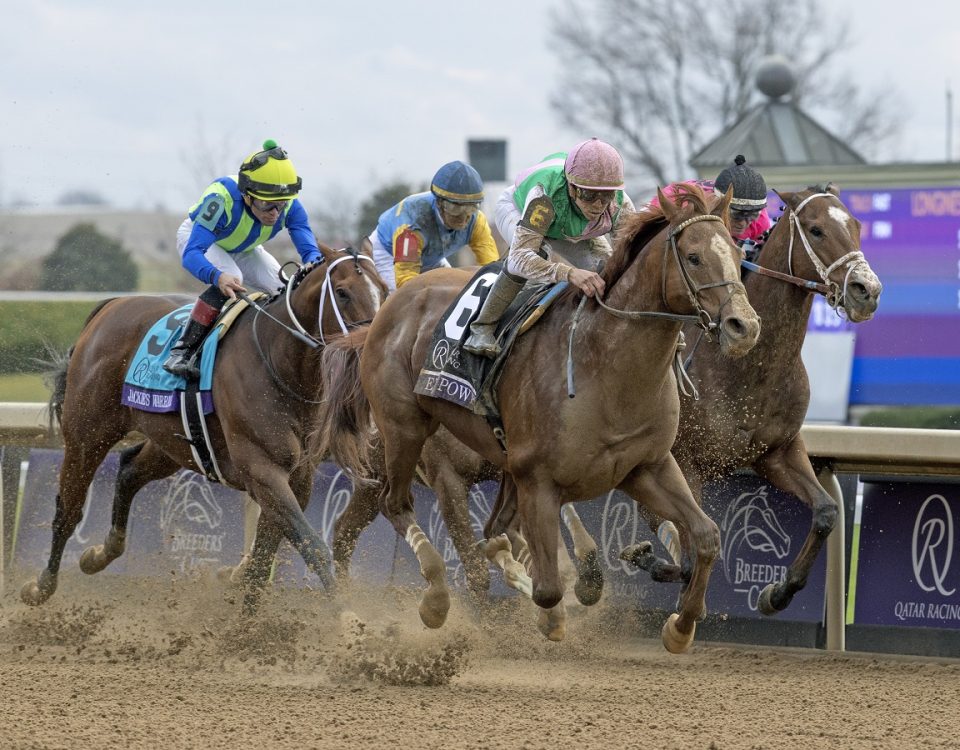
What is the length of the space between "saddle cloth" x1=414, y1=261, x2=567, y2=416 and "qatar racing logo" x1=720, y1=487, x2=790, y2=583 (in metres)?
2.12

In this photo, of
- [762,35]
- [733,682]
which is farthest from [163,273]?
[733,682]

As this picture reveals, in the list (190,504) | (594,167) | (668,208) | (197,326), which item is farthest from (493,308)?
(190,504)

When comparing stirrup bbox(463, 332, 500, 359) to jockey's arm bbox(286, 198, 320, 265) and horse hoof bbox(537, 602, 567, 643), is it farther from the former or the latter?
jockey's arm bbox(286, 198, 320, 265)

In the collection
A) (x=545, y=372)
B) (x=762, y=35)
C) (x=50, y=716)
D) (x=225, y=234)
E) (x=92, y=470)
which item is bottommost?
(x=50, y=716)

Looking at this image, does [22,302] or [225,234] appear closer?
[225,234]

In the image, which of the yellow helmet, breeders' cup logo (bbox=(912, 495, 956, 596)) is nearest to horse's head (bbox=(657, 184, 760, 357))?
the yellow helmet

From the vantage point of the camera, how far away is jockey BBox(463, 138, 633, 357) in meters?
5.23

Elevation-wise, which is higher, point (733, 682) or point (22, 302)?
point (22, 302)

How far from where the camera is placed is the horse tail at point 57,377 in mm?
7766

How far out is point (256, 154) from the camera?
6.77 metres

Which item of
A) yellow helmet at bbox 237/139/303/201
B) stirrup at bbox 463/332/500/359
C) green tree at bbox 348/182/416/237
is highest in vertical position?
green tree at bbox 348/182/416/237

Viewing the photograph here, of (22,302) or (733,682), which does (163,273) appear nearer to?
(22,302)

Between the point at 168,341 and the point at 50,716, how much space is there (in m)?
2.53

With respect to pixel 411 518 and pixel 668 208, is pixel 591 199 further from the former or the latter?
pixel 411 518
